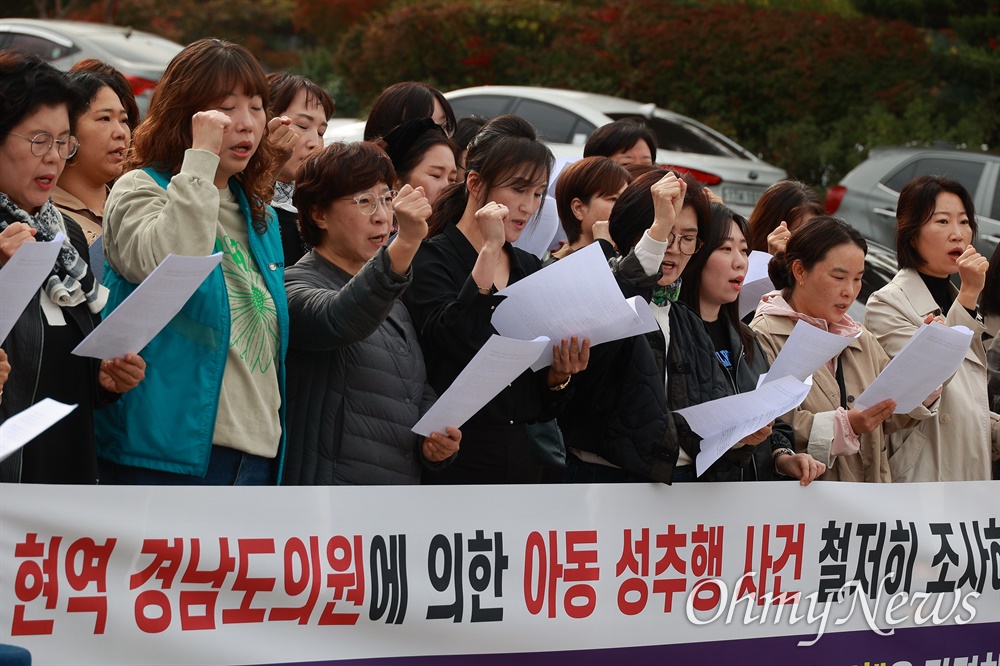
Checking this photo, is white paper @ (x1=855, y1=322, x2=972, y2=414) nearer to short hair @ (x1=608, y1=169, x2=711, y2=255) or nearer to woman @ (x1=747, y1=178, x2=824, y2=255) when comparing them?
short hair @ (x1=608, y1=169, x2=711, y2=255)

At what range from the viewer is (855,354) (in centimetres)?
490

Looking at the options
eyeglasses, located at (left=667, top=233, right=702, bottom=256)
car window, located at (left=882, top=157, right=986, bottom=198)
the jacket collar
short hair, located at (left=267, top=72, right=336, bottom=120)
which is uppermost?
short hair, located at (left=267, top=72, right=336, bottom=120)

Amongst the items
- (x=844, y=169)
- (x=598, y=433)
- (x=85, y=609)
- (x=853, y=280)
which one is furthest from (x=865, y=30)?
(x=85, y=609)

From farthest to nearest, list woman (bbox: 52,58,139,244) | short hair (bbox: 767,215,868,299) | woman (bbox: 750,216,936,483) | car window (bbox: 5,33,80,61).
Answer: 1. car window (bbox: 5,33,80,61)
2. short hair (bbox: 767,215,868,299)
3. woman (bbox: 750,216,936,483)
4. woman (bbox: 52,58,139,244)

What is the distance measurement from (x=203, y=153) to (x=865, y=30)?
14095mm

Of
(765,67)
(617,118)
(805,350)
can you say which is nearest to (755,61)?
(765,67)

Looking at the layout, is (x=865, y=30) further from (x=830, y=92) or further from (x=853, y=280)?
(x=853, y=280)

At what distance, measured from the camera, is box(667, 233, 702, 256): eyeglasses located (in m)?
4.38

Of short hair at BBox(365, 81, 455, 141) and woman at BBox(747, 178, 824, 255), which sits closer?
short hair at BBox(365, 81, 455, 141)

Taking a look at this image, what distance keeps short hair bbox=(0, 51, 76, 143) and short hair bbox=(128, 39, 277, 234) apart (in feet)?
0.91

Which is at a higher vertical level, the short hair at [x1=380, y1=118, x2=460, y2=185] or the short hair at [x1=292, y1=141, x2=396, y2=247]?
the short hair at [x1=292, y1=141, x2=396, y2=247]

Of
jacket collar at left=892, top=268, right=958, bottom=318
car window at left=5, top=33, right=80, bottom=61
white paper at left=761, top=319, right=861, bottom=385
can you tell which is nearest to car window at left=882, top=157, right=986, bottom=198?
jacket collar at left=892, top=268, right=958, bottom=318

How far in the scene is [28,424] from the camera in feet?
9.59

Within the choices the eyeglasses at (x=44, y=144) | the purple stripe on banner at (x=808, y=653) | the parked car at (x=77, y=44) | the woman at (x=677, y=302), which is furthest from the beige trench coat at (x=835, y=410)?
the parked car at (x=77, y=44)
